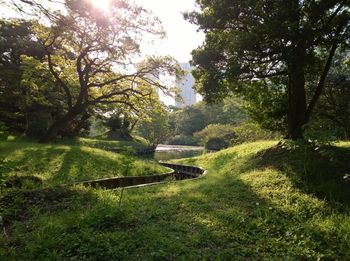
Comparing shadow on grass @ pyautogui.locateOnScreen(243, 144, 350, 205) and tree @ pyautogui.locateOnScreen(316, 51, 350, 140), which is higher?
tree @ pyautogui.locateOnScreen(316, 51, 350, 140)

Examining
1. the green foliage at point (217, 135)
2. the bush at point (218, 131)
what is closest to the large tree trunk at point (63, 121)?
the green foliage at point (217, 135)

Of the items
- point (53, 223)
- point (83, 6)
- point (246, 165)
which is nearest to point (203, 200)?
point (53, 223)

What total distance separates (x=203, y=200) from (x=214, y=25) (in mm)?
6926

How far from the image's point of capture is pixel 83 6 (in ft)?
41.0

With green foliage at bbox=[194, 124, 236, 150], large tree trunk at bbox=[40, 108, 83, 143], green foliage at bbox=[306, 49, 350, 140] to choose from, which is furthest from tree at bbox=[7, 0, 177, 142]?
green foliage at bbox=[194, 124, 236, 150]

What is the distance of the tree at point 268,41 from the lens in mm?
8484

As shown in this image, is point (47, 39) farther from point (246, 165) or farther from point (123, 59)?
point (246, 165)

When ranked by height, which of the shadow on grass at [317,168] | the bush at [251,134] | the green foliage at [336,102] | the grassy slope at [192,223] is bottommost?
the grassy slope at [192,223]

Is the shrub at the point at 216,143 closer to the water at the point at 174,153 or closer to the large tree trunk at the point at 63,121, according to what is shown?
the water at the point at 174,153

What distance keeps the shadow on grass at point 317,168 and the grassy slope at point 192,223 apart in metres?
0.04

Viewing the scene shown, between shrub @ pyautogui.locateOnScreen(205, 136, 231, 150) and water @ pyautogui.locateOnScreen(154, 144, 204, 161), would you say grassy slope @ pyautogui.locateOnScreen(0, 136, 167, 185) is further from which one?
shrub @ pyautogui.locateOnScreen(205, 136, 231, 150)

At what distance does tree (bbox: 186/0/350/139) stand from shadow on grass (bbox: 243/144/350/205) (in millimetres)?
1811

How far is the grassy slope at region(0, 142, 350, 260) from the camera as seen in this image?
14.1 feet

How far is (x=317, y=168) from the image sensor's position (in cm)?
804
